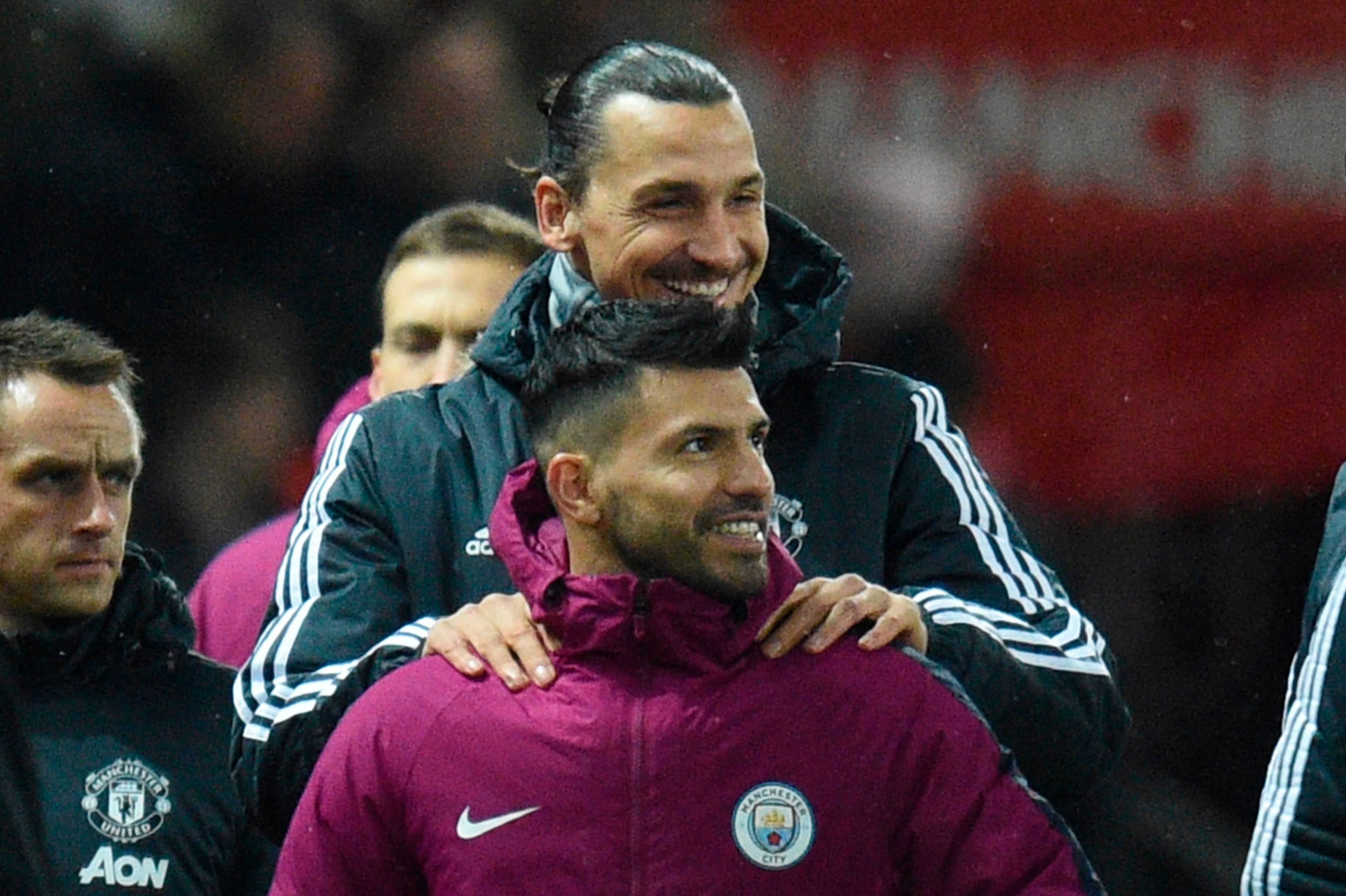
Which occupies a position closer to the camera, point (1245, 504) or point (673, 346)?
point (673, 346)

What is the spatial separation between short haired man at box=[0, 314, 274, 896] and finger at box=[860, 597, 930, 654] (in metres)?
1.20

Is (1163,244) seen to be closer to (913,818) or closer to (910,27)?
(910,27)

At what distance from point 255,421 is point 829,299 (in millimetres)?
3142

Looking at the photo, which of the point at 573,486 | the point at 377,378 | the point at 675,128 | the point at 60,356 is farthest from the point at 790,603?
the point at 377,378

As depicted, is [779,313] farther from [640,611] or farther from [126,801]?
[126,801]

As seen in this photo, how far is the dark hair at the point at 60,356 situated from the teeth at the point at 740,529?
1.41 metres

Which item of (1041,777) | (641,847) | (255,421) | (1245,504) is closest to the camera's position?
(641,847)

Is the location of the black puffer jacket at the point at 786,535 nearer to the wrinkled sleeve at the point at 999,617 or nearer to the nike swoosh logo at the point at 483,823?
the wrinkled sleeve at the point at 999,617

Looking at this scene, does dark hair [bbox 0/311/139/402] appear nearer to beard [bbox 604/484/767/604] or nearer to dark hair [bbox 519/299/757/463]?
dark hair [bbox 519/299/757/463]

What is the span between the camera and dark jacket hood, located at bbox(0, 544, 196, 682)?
363 centimetres

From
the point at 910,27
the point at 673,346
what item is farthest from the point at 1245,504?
the point at 673,346

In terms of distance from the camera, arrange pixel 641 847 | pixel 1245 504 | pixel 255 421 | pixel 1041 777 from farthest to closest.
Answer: pixel 255 421 < pixel 1245 504 < pixel 1041 777 < pixel 641 847

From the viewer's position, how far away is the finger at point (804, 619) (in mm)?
2672

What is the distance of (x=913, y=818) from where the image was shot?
2594 millimetres
